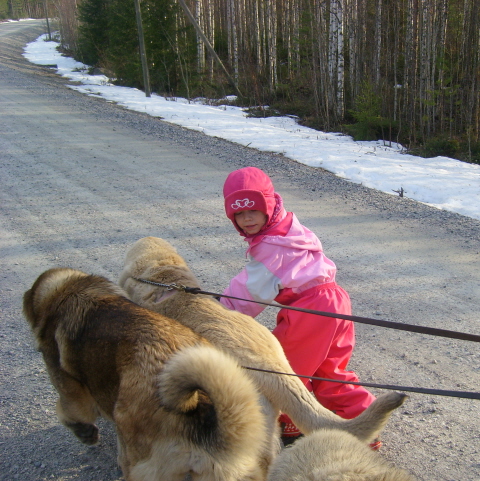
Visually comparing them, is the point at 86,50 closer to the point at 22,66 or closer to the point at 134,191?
the point at 22,66

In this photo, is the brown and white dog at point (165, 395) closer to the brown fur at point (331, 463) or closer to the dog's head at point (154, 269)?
the brown fur at point (331, 463)

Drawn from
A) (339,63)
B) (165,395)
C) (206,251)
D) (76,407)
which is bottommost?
(206,251)

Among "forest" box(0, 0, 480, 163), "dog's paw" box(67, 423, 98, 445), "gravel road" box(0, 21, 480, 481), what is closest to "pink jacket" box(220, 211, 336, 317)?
"gravel road" box(0, 21, 480, 481)

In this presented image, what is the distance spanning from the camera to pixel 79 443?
3.14 meters

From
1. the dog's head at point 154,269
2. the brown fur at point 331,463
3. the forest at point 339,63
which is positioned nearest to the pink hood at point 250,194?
the dog's head at point 154,269

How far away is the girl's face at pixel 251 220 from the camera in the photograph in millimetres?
3365

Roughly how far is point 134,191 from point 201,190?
1.07m

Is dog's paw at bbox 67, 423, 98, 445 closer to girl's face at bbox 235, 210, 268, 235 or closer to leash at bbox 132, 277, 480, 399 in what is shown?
leash at bbox 132, 277, 480, 399

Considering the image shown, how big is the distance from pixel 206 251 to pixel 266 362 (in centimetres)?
326

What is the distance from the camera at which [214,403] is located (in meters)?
2.15

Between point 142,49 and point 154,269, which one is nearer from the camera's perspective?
point 154,269

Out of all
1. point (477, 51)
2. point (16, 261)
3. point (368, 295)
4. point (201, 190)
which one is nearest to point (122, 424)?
point (368, 295)

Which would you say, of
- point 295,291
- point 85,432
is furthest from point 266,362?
point 85,432

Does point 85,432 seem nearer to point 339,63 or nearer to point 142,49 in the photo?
point 339,63
